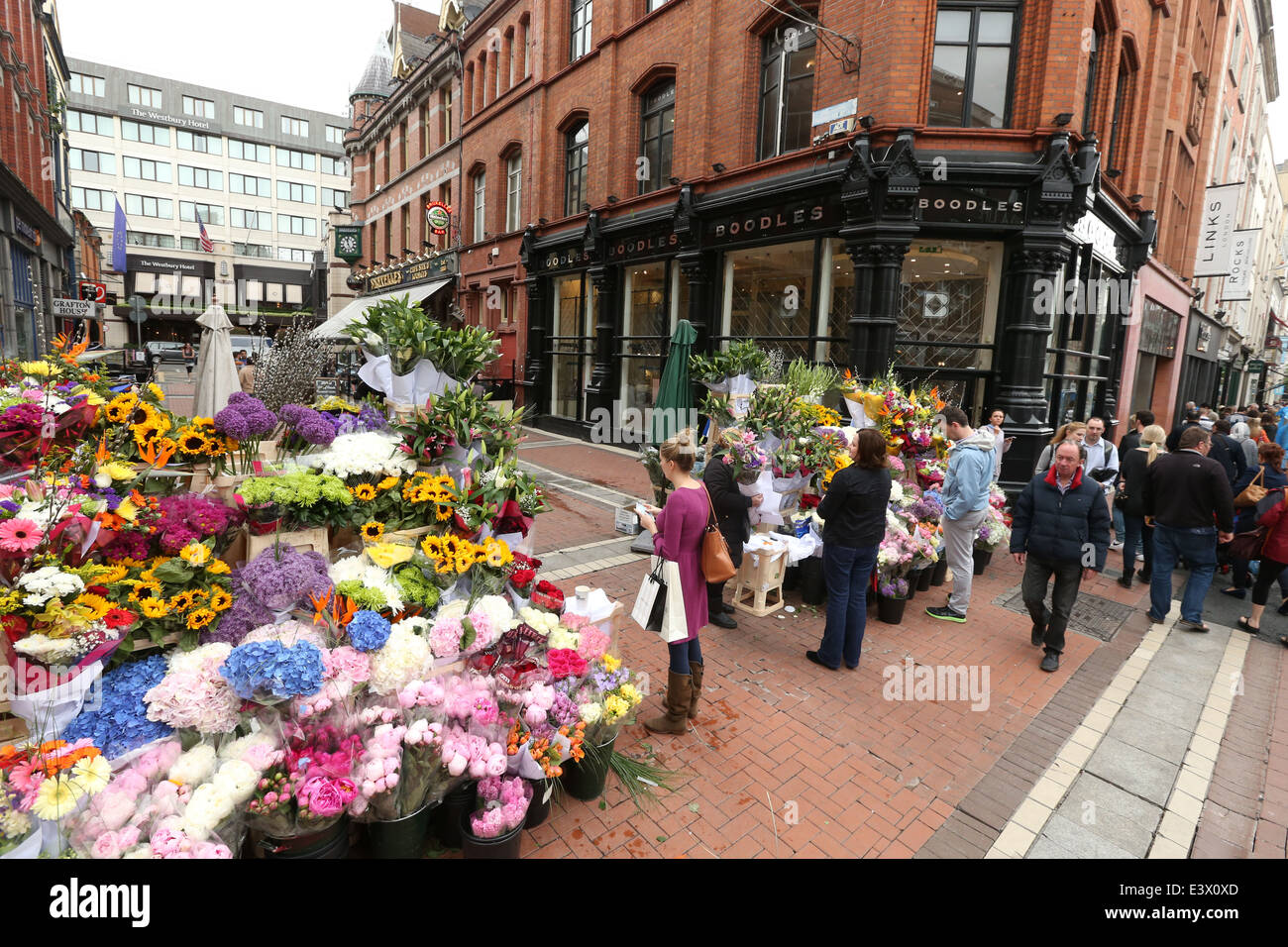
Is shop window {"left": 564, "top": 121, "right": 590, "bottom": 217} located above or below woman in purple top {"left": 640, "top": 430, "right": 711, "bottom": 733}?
above

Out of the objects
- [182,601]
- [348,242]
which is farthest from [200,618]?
[348,242]

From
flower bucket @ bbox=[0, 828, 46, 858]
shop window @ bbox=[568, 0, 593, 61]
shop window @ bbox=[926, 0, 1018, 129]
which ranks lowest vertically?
flower bucket @ bbox=[0, 828, 46, 858]

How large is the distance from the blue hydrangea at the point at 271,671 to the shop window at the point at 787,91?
1269 centimetres

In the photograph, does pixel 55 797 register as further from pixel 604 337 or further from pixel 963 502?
pixel 604 337

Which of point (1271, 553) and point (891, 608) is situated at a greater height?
point (1271, 553)

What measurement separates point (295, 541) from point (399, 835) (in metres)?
1.85

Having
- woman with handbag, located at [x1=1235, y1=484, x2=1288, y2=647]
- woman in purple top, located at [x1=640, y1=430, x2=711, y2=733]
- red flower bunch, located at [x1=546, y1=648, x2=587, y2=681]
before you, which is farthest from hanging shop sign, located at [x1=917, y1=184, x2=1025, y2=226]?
red flower bunch, located at [x1=546, y1=648, x2=587, y2=681]

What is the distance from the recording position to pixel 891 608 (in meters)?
6.52

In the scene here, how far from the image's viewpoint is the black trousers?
570cm

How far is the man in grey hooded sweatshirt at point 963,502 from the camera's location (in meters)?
6.48

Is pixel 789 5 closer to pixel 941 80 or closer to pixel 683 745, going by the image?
pixel 941 80

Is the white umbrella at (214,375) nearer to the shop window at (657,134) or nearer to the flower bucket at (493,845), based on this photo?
the flower bucket at (493,845)

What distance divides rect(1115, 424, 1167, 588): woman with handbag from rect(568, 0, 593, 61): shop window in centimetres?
1684

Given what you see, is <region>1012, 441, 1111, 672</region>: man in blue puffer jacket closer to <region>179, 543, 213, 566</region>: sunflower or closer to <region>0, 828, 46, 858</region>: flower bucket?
<region>179, 543, 213, 566</region>: sunflower
